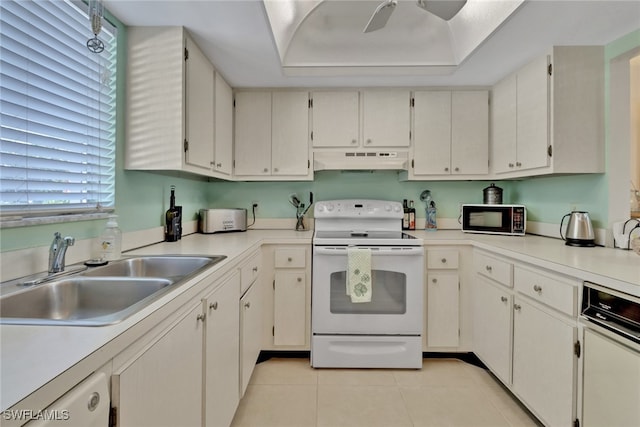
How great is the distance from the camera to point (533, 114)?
2.08 meters

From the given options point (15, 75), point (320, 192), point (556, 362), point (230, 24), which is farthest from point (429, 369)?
point (15, 75)

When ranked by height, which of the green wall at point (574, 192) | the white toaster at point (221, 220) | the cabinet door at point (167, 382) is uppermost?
the green wall at point (574, 192)

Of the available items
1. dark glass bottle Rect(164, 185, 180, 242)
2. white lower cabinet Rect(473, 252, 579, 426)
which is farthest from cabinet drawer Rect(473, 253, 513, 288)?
dark glass bottle Rect(164, 185, 180, 242)

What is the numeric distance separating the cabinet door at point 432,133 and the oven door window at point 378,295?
0.97 m

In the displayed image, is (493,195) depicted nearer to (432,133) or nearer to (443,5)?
(432,133)

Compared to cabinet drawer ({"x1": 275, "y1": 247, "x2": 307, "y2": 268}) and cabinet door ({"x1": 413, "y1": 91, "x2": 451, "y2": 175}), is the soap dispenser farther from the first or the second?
cabinet door ({"x1": 413, "y1": 91, "x2": 451, "y2": 175})

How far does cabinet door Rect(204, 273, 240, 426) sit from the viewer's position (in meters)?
1.23

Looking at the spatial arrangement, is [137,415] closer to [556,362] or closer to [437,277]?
[556,362]

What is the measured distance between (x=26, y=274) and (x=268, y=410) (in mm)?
1380

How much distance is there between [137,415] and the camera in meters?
0.75

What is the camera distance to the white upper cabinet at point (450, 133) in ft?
8.52

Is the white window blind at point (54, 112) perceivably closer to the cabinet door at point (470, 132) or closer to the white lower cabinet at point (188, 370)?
the white lower cabinet at point (188, 370)

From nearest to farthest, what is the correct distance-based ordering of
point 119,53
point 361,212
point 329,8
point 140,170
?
1. point 119,53
2. point 140,170
3. point 329,8
4. point 361,212

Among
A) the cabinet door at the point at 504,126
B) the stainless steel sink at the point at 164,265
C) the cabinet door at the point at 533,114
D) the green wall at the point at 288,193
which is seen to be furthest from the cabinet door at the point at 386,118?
the stainless steel sink at the point at 164,265
